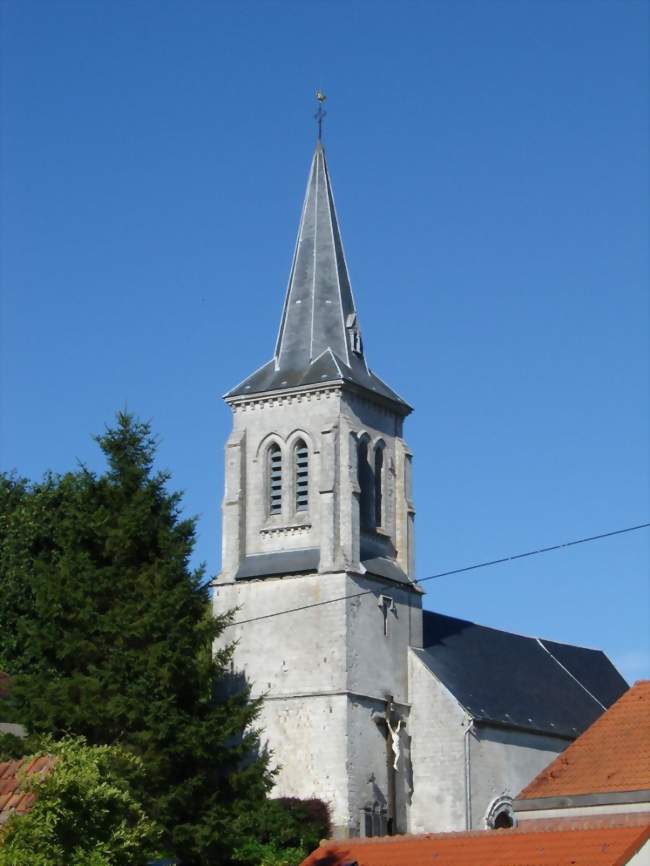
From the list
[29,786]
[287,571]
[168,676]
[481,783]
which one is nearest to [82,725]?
[168,676]

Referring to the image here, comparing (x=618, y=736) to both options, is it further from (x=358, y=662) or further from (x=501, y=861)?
(x=358, y=662)

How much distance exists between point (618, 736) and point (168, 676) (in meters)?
11.3

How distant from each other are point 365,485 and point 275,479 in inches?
102

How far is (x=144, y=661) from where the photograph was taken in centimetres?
3847

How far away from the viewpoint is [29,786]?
18.2 m

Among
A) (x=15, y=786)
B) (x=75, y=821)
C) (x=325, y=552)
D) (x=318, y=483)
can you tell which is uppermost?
Result: (x=318, y=483)

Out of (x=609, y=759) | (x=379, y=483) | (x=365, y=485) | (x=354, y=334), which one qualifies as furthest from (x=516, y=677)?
(x=609, y=759)

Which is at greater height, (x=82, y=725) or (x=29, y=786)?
(x=82, y=725)

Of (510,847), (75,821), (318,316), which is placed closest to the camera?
(75,821)

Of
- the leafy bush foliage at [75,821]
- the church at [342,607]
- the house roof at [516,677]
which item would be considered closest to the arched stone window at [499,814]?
the church at [342,607]

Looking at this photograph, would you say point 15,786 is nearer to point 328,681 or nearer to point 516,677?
point 328,681

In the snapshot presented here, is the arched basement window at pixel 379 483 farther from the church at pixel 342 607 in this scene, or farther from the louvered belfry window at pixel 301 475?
the louvered belfry window at pixel 301 475

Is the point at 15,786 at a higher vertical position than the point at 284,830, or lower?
lower

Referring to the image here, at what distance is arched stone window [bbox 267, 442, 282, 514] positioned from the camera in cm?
4625
